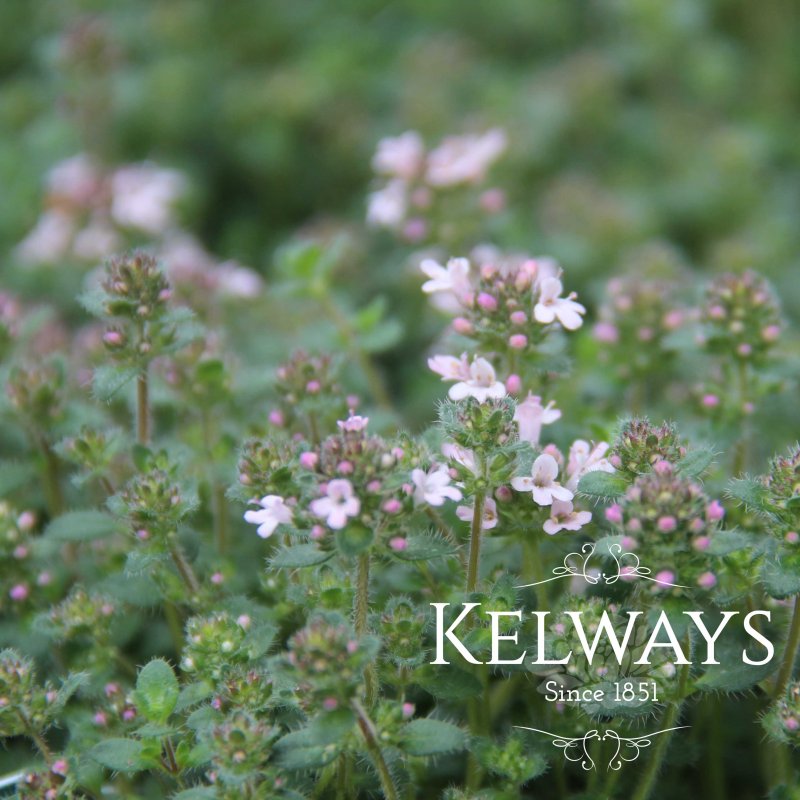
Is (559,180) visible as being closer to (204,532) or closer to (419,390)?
(419,390)

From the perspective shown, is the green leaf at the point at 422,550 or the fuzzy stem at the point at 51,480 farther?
the fuzzy stem at the point at 51,480

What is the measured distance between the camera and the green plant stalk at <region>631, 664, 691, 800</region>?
6.57ft

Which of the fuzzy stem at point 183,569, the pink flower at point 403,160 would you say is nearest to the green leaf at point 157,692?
the fuzzy stem at point 183,569

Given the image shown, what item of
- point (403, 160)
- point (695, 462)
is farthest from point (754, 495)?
point (403, 160)

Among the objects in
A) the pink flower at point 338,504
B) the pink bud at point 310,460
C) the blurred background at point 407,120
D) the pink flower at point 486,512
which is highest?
the blurred background at point 407,120

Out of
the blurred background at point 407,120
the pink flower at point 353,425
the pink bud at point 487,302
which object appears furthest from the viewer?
the blurred background at point 407,120

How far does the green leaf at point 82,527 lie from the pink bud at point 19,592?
149mm

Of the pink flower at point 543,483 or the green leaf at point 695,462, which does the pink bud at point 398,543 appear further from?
the green leaf at point 695,462

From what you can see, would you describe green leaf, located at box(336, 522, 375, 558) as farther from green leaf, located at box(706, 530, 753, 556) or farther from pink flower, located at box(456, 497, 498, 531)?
green leaf, located at box(706, 530, 753, 556)

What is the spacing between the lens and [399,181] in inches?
144

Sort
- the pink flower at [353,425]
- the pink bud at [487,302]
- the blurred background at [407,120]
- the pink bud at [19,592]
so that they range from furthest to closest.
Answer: the blurred background at [407,120] < the pink bud at [19,592] < the pink bud at [487,302] < the pink flower at [353,425]

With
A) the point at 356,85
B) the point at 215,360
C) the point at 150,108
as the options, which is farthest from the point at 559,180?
the point at 215,360

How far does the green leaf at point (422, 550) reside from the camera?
1914 mm

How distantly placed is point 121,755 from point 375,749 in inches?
21.4
